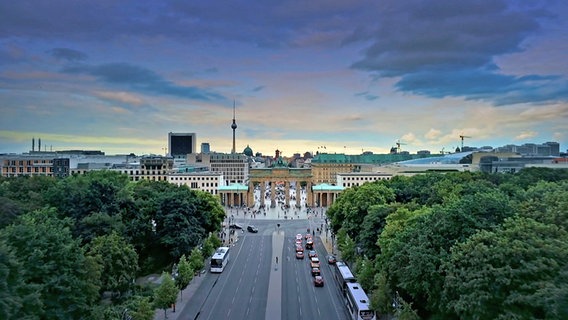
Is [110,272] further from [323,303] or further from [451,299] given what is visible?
[451,299]

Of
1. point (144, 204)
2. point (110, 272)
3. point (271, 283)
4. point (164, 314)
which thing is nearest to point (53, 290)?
point (110, 272)

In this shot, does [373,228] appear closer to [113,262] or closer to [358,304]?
[358,304]

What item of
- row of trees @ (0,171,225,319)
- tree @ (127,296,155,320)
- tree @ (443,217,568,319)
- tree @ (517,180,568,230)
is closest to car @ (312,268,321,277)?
row of trees @ (0,171,225,319)

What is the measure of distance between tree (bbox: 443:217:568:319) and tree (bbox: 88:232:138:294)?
3331cm

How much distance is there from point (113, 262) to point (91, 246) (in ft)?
14.9

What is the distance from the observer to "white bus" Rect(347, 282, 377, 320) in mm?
47969

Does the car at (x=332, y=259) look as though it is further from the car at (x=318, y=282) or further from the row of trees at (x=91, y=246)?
the row of trees at (x=91, y=246)

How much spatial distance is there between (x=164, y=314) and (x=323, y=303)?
729 inches

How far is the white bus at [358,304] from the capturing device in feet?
157

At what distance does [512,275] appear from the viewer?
30094mm

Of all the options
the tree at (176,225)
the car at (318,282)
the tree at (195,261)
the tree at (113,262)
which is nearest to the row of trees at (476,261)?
the car at (318,282)

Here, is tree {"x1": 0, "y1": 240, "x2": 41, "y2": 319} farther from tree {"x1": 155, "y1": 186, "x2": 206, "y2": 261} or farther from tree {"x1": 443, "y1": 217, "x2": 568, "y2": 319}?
tree {"x1": 155, "y1": 186, "x2": 206, "y2": 261}

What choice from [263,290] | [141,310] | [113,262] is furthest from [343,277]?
[113,262]

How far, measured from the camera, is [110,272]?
50.6 metres
